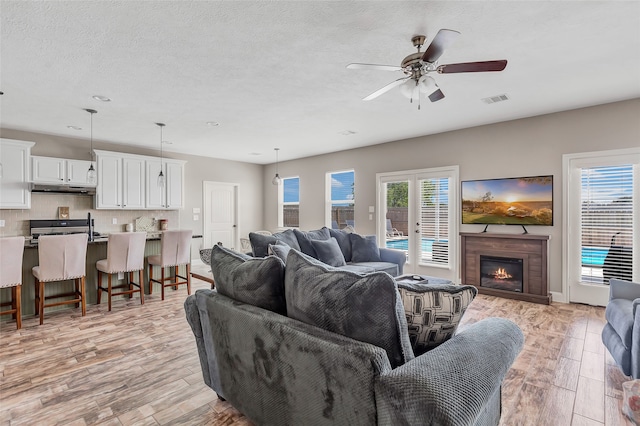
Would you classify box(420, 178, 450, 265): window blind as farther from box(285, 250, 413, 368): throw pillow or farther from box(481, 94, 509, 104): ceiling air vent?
box(285, 250, 413, 368): throw pillow

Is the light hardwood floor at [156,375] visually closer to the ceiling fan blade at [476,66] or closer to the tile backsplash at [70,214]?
the ceiling fan blade at [476,66]

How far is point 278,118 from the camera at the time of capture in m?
4.67

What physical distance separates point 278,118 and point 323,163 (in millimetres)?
2938

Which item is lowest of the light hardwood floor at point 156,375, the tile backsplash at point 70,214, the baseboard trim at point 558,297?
the light hardwood floor at point 156,375

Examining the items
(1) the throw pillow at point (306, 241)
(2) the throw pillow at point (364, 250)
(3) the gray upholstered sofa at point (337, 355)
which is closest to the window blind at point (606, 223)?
(2) the throw pillow at point (364, 250)

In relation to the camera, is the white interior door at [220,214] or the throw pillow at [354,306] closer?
the throw pillow at [354,306]

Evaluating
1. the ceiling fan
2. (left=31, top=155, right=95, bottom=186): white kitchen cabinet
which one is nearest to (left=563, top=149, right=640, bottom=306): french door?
the ceiling fan

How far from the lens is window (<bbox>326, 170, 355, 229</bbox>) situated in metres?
7.04

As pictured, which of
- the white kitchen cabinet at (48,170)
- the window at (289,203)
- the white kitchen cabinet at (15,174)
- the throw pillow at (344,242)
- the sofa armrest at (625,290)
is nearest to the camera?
the sofa armrest at (625,290)

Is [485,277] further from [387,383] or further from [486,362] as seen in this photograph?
[387,383]

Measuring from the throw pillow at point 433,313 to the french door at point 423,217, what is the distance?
4.30 metres

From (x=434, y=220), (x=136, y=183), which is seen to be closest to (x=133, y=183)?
(x=136, y=183)

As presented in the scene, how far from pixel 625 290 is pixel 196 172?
744cm

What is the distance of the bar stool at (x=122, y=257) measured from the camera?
407 cm
